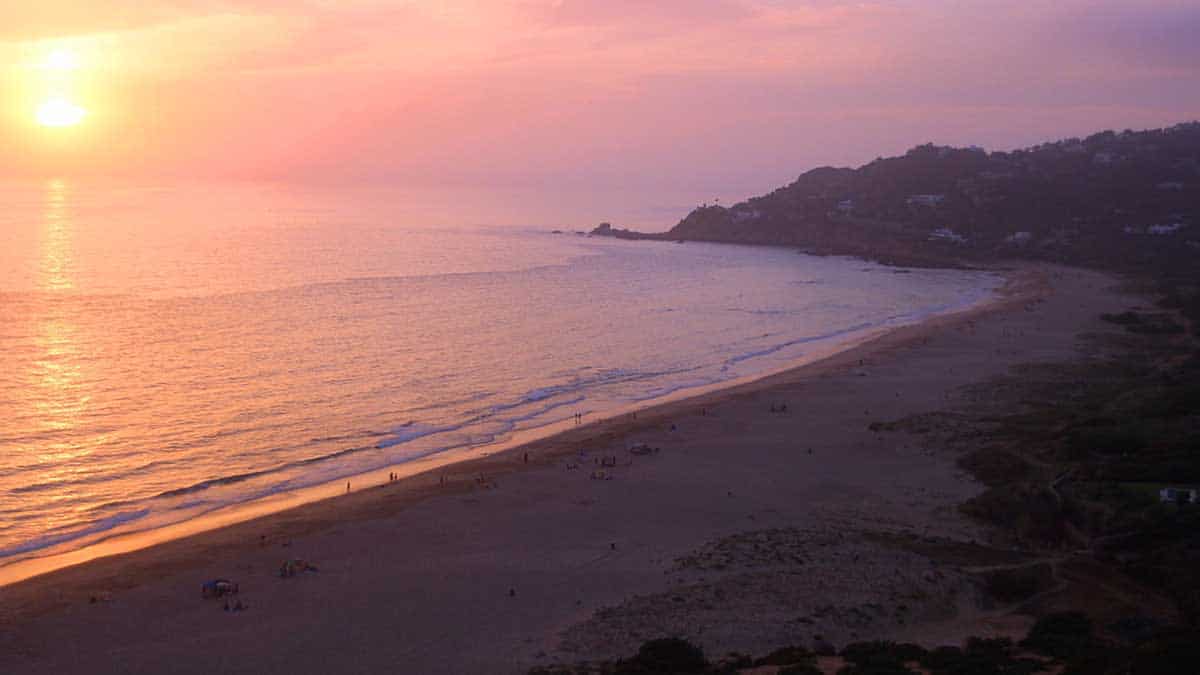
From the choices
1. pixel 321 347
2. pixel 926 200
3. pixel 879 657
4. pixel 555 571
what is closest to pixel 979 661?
pixel 879 657

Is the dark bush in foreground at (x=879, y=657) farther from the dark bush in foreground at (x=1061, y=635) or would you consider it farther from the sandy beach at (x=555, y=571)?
the dark bush in foreground at (x=1061, y=635)

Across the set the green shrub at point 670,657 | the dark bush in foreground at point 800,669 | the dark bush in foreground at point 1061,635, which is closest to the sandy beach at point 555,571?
the green shrub at point 670,657

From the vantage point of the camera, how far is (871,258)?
101875 mm

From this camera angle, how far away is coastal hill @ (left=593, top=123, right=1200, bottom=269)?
312 ft

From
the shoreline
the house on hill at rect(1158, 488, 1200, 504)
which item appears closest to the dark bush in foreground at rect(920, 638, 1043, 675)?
the house on hill at rect(1158, 488, 1200, 504)

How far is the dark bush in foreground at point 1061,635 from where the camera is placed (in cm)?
1342

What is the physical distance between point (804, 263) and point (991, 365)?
2283 inches

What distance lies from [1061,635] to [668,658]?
234 inches

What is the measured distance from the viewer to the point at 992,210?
377 ft

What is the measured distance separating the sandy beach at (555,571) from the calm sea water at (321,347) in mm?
3793

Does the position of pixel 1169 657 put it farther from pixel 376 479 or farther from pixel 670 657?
pixel 376 479

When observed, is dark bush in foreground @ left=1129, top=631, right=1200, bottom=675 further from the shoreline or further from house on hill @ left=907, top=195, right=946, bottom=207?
house on hill @ left=907, top=195, right=946, bottom=207

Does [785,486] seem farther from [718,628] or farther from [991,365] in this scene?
[991,365]

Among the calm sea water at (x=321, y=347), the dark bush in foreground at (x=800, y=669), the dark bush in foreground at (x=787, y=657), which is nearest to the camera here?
the dark bush in foreground at (x=800, y=669)
